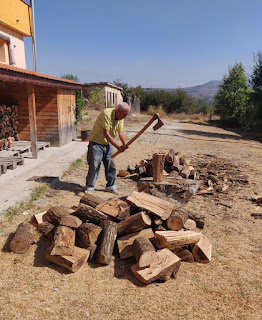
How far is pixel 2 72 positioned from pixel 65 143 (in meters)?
5.21

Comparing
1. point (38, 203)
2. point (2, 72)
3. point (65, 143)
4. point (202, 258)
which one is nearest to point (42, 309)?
point (202, 258)

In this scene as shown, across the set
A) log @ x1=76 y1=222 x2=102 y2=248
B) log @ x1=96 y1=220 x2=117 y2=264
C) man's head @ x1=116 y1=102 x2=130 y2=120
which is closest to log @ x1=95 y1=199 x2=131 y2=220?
log @ x1=96 y1=220 x2=117 y2=264

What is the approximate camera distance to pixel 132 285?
289 centimetres

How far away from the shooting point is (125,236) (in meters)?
3.52

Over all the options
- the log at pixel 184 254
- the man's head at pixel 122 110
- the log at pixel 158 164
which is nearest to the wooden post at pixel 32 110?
the man's head at pixel 122 110

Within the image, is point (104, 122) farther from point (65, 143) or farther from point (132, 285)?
point (65, 143)

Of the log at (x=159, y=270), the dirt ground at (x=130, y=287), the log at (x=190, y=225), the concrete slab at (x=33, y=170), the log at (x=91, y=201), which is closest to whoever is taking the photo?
the dirt ground at (x=130, y=287)

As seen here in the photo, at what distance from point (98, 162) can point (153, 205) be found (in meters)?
1.87

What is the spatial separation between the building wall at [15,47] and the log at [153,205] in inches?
446

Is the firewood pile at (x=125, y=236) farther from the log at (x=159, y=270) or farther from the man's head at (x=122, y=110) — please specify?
the man's head at (x=122, y=110)

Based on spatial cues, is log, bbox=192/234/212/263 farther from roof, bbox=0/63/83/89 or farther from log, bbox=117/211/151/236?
roof, bbox=0/63/83/89

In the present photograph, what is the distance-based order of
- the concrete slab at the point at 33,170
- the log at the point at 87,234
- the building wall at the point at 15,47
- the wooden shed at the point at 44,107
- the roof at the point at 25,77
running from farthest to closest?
the building wall at the point at 15,47 → the wooden shed at the point at 44,107 → the roof at the point at 25,77 → the concrete slab at the point at 33,170 → the log at the point at 87,234

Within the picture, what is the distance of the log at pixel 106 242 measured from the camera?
3.17 metres

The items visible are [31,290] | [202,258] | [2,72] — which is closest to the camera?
[31,290]
